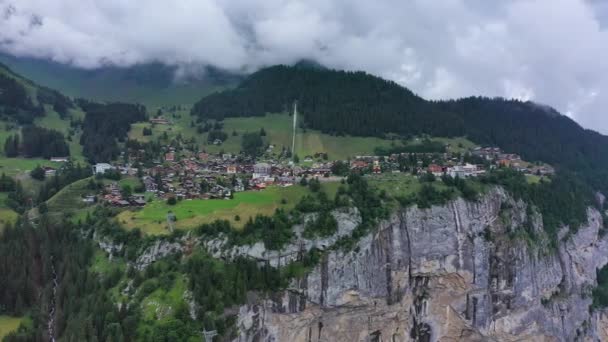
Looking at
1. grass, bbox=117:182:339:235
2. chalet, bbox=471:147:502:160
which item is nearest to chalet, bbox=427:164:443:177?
grass, bbox=117:182:339:235

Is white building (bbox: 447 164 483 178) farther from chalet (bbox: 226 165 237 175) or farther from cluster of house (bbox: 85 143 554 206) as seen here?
chalet (bbox: 226 165 237 175)

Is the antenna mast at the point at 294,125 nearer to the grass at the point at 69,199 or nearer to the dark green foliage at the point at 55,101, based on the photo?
the grass at the point at 69,199

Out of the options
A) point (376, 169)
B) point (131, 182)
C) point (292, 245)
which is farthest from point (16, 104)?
point (292, 245)

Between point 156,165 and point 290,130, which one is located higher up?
point 290,130

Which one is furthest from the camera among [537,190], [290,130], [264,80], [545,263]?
[264,80]

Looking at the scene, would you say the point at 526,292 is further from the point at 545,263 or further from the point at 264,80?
the point at 264,80

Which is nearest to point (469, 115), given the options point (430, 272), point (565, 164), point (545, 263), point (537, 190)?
point (565, 164)

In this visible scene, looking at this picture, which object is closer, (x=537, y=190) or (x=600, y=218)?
(x=537, y=190)
